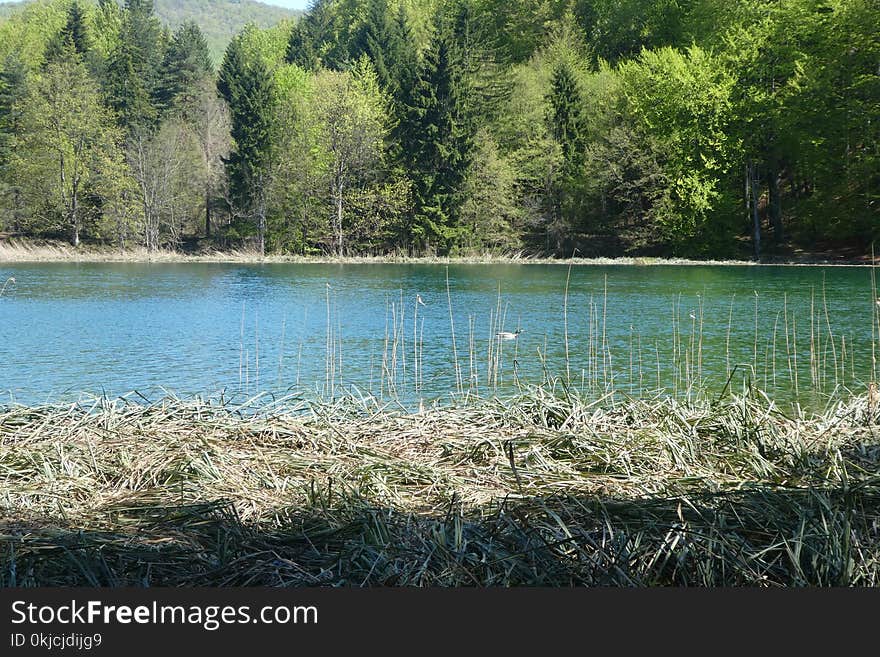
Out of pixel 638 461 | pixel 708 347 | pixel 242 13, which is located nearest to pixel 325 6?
pixel 708 347

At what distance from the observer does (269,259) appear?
4472 centimetres

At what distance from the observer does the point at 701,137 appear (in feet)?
143

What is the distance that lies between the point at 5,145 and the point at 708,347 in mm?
44955

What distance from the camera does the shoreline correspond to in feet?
132

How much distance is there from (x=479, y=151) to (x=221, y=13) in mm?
129203

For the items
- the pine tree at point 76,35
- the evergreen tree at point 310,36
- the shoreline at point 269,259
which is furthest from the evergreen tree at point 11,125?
the evergreen tree at point 310,36

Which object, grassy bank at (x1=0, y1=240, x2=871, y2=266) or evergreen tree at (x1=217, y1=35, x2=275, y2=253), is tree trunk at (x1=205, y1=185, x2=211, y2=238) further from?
grassy bank at (x1=0, y1=240, x2=871, y2=266)

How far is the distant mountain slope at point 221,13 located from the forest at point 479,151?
9636 cm

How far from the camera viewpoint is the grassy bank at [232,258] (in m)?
40.7

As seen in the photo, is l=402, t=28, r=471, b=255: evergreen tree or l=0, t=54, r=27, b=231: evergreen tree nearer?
l=402, t=28, r=471, b=255: evergreen tree

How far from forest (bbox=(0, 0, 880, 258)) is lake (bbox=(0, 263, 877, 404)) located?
10854mm

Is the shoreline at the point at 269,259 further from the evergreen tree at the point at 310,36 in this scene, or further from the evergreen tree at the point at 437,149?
the evergreen tree at the point at 310,36

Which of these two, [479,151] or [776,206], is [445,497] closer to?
[776,206]

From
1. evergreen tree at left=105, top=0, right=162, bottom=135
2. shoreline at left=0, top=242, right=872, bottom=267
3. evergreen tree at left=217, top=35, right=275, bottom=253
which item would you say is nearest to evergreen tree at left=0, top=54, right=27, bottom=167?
evergreen tree at left=105, top=0, right=162, bottom=135
